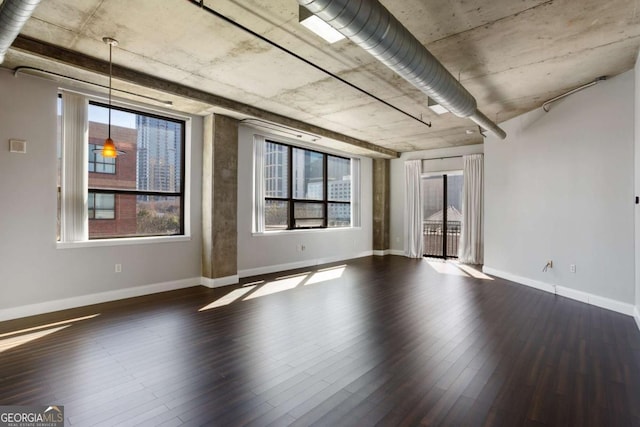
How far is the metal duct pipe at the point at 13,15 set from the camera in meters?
2.23

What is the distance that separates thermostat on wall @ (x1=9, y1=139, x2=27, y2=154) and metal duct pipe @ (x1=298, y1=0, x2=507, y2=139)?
3847 mm

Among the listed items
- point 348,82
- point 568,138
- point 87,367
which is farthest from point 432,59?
point 87,367

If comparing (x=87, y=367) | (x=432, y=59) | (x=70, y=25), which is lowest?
(x=87, y=367)

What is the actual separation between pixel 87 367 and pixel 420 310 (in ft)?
11.6

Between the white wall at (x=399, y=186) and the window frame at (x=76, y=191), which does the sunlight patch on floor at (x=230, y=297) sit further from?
the white wall at (x=399, y=186)

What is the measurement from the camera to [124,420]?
6.62 feet

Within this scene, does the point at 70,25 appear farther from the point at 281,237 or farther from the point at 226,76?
the point at 281,237

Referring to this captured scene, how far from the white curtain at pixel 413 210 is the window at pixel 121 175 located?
6051 mm

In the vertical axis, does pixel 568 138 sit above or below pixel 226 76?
below

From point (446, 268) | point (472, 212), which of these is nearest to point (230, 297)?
point (446, 268)

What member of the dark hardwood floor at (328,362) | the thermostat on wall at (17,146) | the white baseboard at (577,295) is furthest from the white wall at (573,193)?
the thermostat on wall at (17,146)

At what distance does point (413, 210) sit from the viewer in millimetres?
9203

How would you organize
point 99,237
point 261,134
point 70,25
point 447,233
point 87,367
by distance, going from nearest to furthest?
point 87,367
point 70,25
point 99,237
point 261,134
point 447,233

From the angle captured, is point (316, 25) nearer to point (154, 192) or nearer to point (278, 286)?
point (154, 192)
